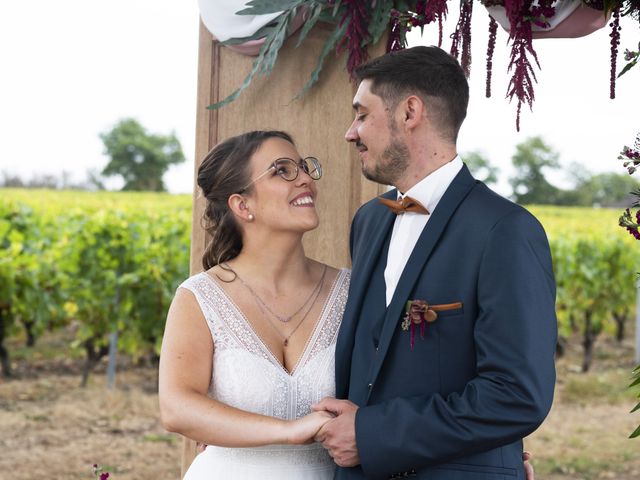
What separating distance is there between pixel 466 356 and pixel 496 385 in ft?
0.47

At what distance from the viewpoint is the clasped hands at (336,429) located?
2102 millimetres

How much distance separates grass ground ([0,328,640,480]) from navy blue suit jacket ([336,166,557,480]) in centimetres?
452

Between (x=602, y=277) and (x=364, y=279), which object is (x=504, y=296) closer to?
(x=364, y=279)

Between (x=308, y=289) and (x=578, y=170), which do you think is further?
(x=578, y=170)

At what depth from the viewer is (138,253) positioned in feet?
26.3


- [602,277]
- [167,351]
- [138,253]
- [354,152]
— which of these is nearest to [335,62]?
[354,152]

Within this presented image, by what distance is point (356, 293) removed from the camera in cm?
235

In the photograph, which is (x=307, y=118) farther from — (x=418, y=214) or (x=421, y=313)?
(x=421, y=313)

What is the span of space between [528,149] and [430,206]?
5391 centimetres

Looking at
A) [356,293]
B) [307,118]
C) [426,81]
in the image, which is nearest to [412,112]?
[426,81]

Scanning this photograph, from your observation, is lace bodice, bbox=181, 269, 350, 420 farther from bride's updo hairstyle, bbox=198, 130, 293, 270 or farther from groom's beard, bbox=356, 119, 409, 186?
groom's beard, bbox=356, 119, 409, 186

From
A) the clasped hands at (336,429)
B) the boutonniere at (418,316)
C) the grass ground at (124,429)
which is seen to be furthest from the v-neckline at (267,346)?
the grass ground at (124,429)

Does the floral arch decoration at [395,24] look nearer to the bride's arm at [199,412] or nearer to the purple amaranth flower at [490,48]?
the purple amaranth flower at [490,48]

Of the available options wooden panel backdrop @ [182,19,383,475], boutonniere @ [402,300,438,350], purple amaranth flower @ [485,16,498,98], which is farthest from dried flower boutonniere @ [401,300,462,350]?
wooden panel backdrop @ [182,19,383,475]
